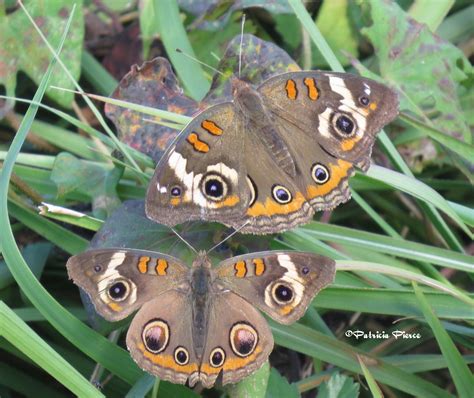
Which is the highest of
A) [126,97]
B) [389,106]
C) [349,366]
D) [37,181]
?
[389,106]

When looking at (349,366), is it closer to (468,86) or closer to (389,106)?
(389,106)

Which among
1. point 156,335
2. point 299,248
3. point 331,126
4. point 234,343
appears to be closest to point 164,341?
point 156,335

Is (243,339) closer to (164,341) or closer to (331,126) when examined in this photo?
(164,341)

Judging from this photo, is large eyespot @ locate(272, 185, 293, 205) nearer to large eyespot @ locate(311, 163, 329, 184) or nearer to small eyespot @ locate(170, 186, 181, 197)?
large eyespot @ locate(311, 163, 329, 184)

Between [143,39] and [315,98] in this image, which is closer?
[315,98]

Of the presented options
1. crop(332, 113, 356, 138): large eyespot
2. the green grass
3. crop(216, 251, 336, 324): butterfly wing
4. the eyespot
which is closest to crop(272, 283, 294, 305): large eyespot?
crop(216, 251, 336, 324): butterfly wing

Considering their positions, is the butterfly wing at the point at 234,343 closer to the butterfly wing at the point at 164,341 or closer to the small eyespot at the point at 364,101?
the butterfly wing at the point at 164,341

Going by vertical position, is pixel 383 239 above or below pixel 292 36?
below

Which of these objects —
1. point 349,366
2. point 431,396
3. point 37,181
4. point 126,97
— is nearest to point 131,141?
point 126,97
